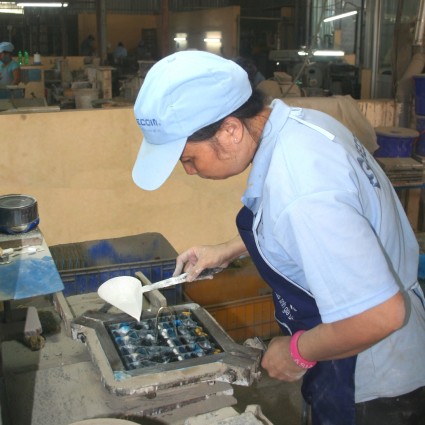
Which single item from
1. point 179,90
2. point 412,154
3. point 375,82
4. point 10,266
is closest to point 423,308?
point 179,90

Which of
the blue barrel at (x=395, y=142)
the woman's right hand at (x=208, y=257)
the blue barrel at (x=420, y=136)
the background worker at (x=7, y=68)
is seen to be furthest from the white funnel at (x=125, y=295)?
the background worker at (x=7, y=68)

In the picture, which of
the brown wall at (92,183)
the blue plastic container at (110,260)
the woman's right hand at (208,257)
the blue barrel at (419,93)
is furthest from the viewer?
the blue barrel at (419,93)

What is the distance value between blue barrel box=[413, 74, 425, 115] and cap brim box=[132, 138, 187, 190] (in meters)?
3.17

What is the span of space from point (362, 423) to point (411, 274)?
34 centimetres

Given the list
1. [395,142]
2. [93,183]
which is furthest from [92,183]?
[395,142]

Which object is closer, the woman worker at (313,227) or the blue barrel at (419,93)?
the woman worker at (313,227)

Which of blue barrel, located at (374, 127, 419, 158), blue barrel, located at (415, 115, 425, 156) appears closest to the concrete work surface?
blue barrel, located at (374, 127, 419, 158)

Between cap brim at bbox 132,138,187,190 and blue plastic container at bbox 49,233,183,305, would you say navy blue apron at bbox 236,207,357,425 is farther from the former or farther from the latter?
blue plastic container at bbox 49,233,183,305

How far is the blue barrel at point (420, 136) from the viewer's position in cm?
382

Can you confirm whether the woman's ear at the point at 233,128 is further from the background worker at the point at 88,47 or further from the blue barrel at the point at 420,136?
the background worker at the point at 88,47

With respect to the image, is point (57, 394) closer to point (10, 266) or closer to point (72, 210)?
point (10, 266)

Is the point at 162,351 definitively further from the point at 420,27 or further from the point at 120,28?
the point at 120,28

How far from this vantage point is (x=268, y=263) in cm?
112

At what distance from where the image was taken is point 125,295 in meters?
1.37
